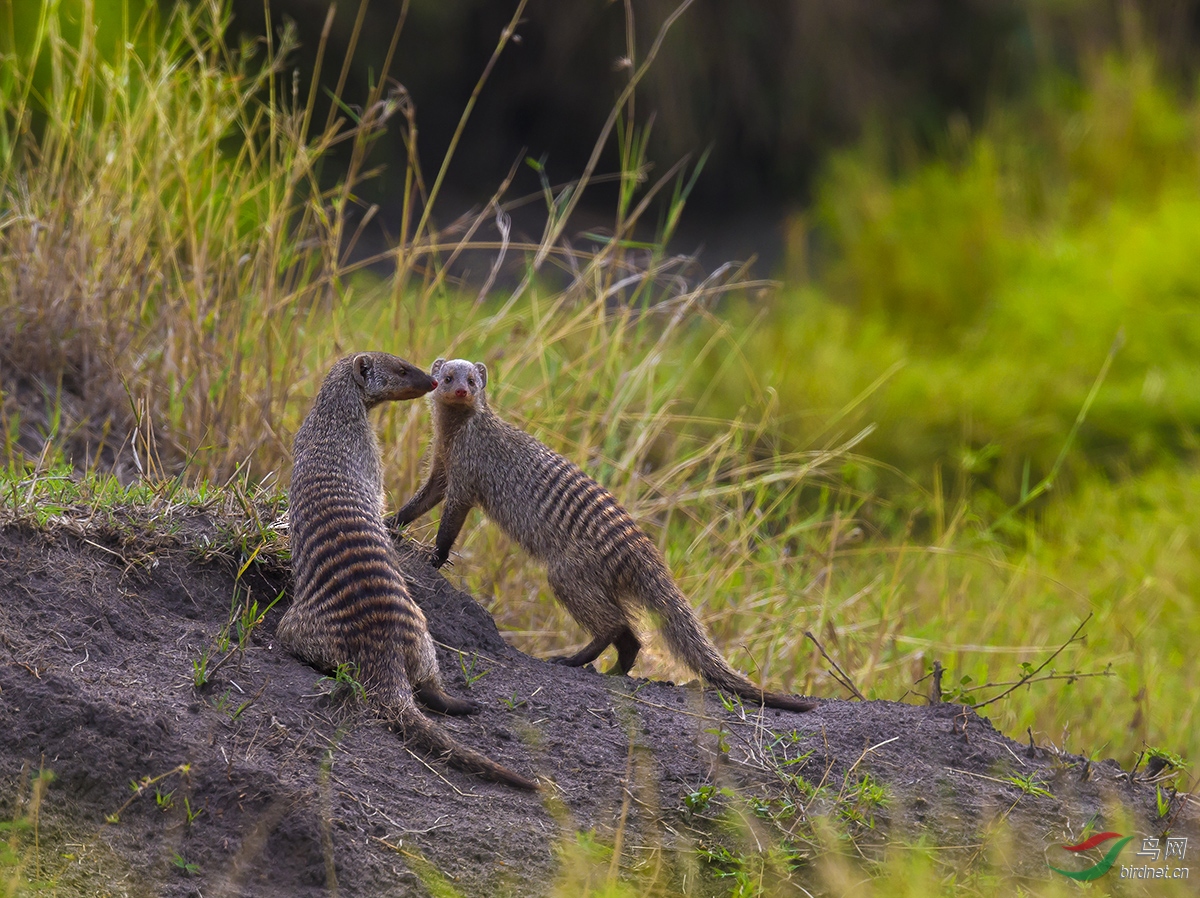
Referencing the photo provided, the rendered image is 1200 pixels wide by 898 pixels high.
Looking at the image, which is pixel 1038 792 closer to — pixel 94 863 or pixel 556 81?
pixel 94 863

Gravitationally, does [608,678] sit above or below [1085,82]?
below

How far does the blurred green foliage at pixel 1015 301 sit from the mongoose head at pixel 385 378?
175cm

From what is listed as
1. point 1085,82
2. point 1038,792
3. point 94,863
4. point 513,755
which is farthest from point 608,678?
point 1085,82

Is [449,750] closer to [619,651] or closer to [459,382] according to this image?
[619,651]

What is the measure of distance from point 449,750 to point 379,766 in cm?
12

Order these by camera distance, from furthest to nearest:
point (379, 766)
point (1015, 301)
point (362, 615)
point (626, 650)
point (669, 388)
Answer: point (1015, 301) < point (669, 388) < point (626, 650) < point (362, 615) < point (379, 766)

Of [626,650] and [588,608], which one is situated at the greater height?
[588,608]

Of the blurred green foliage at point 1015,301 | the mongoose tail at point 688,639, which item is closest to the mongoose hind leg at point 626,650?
the mongoose tail at point 688,639

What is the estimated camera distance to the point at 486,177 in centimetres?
1080

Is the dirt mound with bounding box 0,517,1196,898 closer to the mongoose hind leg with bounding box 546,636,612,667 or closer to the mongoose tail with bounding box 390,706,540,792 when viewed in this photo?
the mongoose tail with bounding box 390,706,540,792

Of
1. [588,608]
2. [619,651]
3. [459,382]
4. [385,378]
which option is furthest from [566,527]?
[385,378]

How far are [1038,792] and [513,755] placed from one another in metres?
0.95

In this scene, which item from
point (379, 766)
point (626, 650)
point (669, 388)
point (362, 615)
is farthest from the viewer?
point (669, 388)

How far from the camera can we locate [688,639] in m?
2.66
